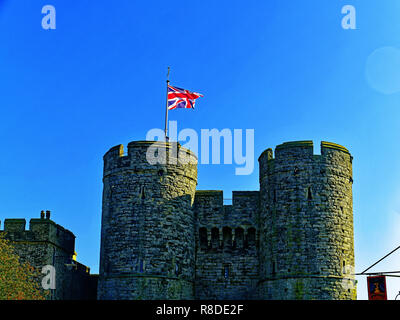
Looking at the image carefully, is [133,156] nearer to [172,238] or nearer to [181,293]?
[172,238]

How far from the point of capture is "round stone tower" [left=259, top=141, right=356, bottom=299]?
29.8m

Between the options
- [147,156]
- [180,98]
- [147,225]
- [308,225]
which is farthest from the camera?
[180,98]

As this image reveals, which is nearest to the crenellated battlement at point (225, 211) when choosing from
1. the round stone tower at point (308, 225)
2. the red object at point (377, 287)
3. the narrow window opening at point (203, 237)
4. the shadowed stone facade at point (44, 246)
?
the narrow window opening at point (203, 237)

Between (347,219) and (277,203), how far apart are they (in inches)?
153

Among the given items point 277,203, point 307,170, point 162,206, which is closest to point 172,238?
point 162,206

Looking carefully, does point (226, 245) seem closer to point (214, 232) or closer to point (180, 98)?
point (214, 232)

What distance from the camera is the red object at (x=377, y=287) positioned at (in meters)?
22.6

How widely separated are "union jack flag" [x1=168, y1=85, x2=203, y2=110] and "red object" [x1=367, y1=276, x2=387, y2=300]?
51.8ft

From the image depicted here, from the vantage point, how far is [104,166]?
111 ft

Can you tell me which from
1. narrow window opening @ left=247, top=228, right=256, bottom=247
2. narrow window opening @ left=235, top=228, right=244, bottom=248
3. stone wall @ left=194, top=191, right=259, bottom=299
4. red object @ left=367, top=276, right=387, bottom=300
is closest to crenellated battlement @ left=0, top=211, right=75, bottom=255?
stone wall @ left=194, top=191, right=259, bottom=299

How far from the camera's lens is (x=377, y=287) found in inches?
890

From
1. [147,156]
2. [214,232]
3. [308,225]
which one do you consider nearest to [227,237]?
[214,232]

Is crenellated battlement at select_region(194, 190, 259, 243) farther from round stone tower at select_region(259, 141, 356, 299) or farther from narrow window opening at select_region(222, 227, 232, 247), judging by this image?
round stone tower at select_region(259, 141, 356, 299)

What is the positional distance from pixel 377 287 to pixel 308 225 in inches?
313
